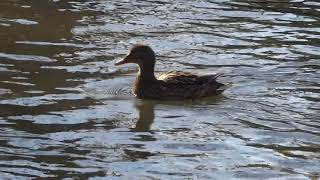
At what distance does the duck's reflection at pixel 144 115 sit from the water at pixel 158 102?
0.01 metres

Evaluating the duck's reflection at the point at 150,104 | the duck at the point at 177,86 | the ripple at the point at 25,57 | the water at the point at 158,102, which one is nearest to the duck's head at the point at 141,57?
the duck at the point at 177,86

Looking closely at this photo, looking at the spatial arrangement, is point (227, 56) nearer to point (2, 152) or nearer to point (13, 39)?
point (13, 39)

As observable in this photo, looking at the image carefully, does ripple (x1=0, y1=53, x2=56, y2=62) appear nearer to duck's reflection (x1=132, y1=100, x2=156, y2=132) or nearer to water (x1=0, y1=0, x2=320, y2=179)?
water (x1=0, y1=0, x2=320, y2=179)

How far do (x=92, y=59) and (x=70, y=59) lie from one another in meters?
0.33

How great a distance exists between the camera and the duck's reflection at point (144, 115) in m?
10.3

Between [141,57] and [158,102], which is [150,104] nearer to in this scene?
[158,102]

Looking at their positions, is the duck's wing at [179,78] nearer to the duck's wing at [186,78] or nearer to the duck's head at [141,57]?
the duck's wing at [186,78]

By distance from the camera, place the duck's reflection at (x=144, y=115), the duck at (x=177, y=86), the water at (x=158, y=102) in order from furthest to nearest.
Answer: the duck at (x=177, y=86) → the duck's reflection at (x=144, y=115) → the water at (x=158, y=102)

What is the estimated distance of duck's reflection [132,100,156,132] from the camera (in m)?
10.3

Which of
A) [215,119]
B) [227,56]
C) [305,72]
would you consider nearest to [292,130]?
[215,119]

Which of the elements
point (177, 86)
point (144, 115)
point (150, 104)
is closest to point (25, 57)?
point (150, 104)

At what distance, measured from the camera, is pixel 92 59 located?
43.1 feet

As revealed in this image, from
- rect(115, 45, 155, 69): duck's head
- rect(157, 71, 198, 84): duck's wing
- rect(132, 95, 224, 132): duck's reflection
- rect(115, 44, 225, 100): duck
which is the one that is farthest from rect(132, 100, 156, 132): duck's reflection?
rect(115, 45, 155, 69): duck's head

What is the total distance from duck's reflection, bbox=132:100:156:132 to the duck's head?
2.25 ft
